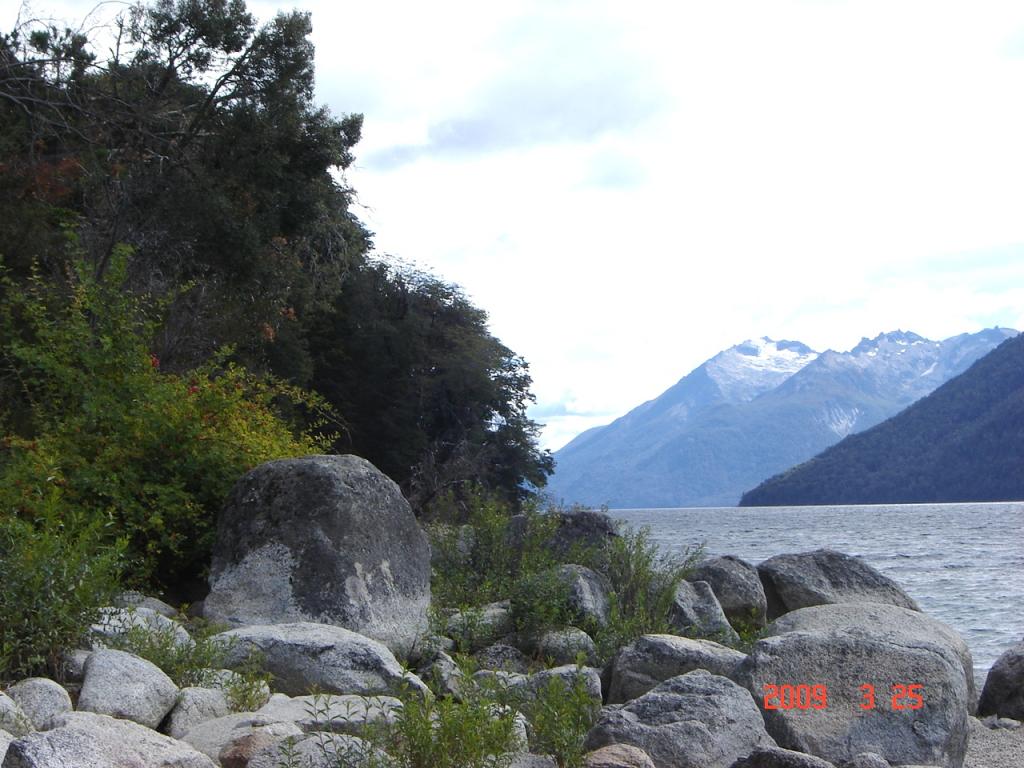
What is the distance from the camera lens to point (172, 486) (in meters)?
11.3

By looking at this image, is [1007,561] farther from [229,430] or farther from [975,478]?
[975,478]

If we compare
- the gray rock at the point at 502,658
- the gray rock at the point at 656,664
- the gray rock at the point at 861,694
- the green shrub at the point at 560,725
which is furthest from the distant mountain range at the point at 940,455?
the green shrub at the point at 560,725

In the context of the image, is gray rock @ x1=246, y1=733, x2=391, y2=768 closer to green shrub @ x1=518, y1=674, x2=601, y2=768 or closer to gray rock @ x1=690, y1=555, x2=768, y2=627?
green shrub @ x1=518, y1=674, x2=601, y2=768

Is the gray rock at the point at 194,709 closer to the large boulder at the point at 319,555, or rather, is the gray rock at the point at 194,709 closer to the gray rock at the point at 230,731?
the gray rock at the point at 230,731

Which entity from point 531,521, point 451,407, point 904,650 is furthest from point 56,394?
point 451,407

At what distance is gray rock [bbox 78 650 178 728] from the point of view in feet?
21.7

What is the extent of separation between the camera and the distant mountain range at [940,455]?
15350cm

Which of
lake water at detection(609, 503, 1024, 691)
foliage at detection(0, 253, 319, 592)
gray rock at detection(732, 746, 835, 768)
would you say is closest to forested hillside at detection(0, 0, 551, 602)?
foliage at detection(0, 253, 319, 592)

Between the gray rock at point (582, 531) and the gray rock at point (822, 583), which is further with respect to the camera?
the gray rock at point (822, 583)

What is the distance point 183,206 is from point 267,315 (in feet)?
9.63

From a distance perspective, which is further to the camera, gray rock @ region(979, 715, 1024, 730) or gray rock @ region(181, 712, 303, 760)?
gray rock @ region(979, 715, 1024, 730)

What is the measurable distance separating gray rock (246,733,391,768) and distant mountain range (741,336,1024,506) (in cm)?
15668

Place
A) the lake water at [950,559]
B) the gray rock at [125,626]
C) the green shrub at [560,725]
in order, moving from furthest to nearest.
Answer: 1. the lake water at [950,559]
2. the gray rock at [125,626]
3. the green shrub at [560,725]

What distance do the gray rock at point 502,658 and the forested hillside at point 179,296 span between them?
9.92ft
